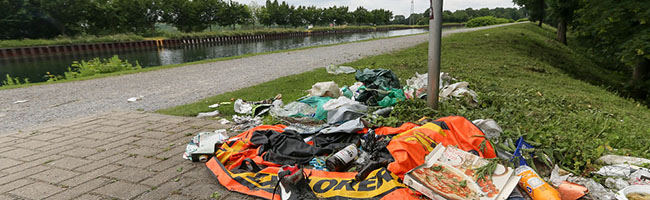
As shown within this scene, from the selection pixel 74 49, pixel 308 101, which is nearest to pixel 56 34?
pixel 74 49

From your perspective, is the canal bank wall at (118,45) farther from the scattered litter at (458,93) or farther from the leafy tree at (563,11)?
the leafy tree at (563,11)

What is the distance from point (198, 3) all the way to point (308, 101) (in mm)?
58865

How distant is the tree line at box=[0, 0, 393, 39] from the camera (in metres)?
39.8

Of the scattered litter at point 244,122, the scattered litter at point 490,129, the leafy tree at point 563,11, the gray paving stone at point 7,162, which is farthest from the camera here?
the leafy tree at point 563,11

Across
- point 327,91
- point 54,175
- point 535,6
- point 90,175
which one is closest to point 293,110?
point 327,91

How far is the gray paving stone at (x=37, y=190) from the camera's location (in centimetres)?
284

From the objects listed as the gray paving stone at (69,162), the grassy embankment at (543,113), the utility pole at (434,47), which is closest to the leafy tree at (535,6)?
the grassy embankment at (543,113)

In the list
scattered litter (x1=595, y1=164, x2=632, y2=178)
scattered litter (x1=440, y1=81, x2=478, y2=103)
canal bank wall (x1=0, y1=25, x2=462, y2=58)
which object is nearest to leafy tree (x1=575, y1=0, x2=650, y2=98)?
scattered litter (x1=440, y1=81, x2=478, y2=103)

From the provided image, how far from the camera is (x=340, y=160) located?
3.01 metres

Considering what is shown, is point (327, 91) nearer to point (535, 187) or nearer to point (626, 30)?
point (535, 187)

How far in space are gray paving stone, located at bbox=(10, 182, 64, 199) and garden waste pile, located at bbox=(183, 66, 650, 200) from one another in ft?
3.91

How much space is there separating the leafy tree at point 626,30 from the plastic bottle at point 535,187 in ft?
30.0

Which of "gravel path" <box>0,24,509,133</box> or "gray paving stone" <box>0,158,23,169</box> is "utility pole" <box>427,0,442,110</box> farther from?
"gravel path" <box>0,24,509,133</box>

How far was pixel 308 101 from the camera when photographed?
5.26m
